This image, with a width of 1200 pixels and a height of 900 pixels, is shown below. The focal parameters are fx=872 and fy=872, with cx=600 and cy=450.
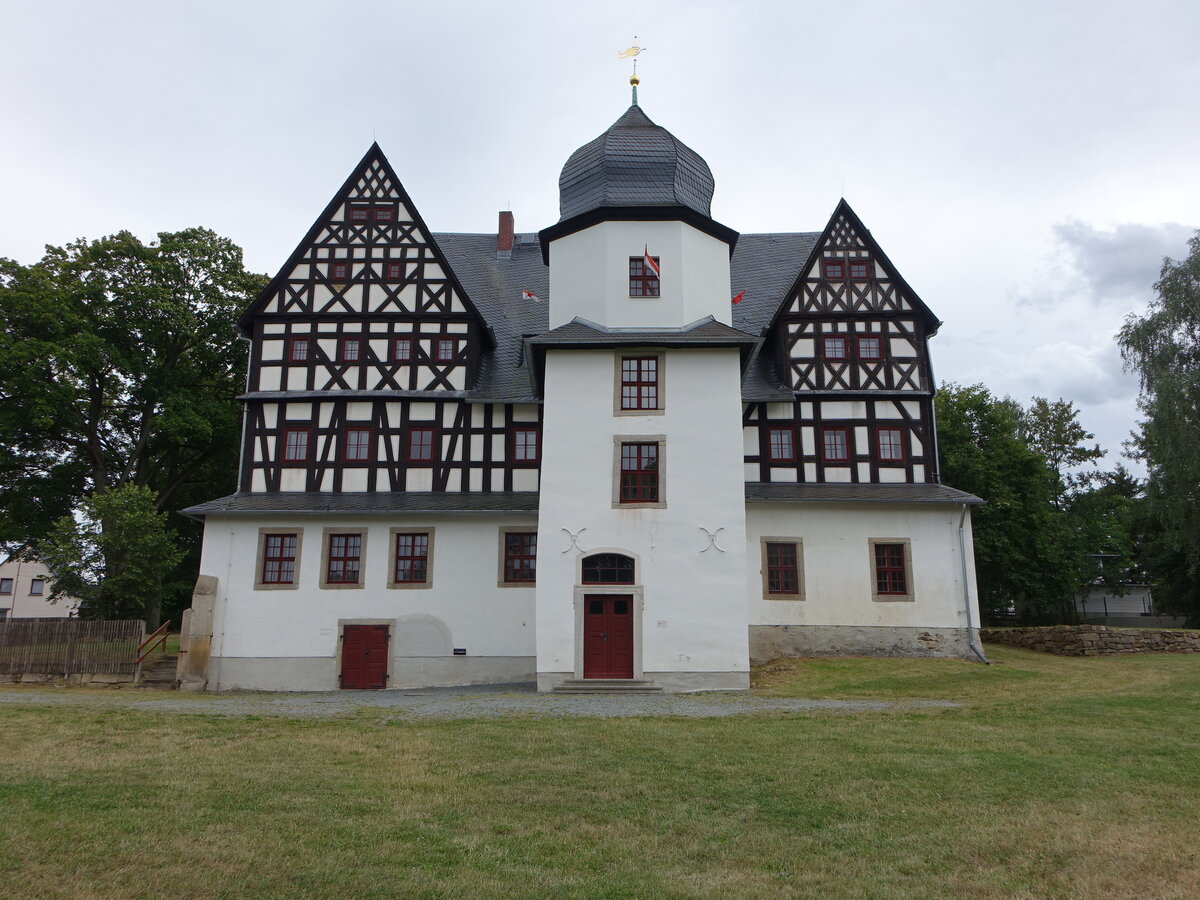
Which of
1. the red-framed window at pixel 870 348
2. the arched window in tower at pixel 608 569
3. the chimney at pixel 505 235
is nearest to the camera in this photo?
the arched window in tower at pixel 608 569

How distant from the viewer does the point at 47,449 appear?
32.0 metres

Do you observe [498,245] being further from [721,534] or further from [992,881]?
[992,881]

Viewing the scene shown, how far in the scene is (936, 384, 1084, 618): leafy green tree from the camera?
35781mm

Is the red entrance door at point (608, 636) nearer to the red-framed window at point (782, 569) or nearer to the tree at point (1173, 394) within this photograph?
→ the red-framed window at point (782, 569)

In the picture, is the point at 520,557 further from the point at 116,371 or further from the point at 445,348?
the point at 116,371

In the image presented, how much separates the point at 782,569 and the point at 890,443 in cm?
515

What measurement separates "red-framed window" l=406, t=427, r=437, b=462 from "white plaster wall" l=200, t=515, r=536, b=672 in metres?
2.11

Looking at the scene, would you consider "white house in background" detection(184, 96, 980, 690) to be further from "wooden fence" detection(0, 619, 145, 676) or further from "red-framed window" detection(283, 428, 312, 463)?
"wooden fence" detection(0, 619, 145, 676)

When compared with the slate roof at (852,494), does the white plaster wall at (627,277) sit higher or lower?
higher

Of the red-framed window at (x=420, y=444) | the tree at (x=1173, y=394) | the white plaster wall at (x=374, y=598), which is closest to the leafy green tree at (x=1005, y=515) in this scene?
the tree at (x=1173, y=394)

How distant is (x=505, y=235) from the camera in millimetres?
33906

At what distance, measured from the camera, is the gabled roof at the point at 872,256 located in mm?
27156

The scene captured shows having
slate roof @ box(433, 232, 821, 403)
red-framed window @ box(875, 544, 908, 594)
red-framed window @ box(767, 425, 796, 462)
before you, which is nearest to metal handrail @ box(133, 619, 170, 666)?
slate roof @ box(433, 232, 821, 403)

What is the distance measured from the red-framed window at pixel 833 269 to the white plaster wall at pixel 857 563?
7.53m
